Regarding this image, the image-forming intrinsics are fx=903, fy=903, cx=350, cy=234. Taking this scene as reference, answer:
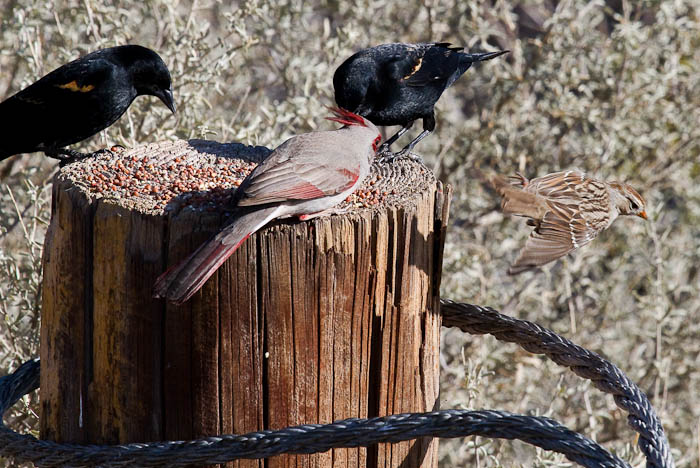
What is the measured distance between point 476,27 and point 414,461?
13.4 ft

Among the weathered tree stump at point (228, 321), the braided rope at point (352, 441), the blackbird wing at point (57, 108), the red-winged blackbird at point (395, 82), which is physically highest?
the red-winged blackbird at point (395, 82)

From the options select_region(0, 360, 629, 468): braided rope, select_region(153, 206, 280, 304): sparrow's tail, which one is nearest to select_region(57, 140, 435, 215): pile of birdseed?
select_region(153, 206, 280, 304): sparrow's tail

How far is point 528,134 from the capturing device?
6.38 meters

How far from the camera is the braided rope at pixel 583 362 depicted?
2.63 m

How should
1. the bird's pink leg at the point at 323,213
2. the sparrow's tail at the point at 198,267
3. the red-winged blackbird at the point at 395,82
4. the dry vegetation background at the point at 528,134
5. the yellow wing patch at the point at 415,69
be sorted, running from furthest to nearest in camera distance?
1. the dry vegetation background at the point at 528,134
2. the yellow wing patch at the point at 415,69
3. the red-winged blackbird at the point at 395,82
4. the bird's pink leg at the point at 323,213
5. the sparrow's tail at the point at 198,267

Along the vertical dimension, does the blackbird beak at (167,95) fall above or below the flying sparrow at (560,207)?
above

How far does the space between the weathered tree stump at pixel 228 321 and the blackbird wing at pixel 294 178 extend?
9 centimetres

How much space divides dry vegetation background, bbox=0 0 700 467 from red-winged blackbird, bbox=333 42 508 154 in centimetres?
58

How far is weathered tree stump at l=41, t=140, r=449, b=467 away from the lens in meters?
2.33

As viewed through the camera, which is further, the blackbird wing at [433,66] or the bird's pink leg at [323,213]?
the blackbird wing at [433,66]

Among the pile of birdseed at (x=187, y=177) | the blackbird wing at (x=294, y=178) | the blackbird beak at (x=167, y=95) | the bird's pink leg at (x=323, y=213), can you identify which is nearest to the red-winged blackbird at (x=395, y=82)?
the blackbird beak at (x=167, y=95)

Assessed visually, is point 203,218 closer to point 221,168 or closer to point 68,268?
point 68,268

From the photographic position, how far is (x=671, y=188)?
23.7ft

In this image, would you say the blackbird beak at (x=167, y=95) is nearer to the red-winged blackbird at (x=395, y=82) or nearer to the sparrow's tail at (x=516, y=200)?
the red-winged blackbird at (x=395, y=82)
